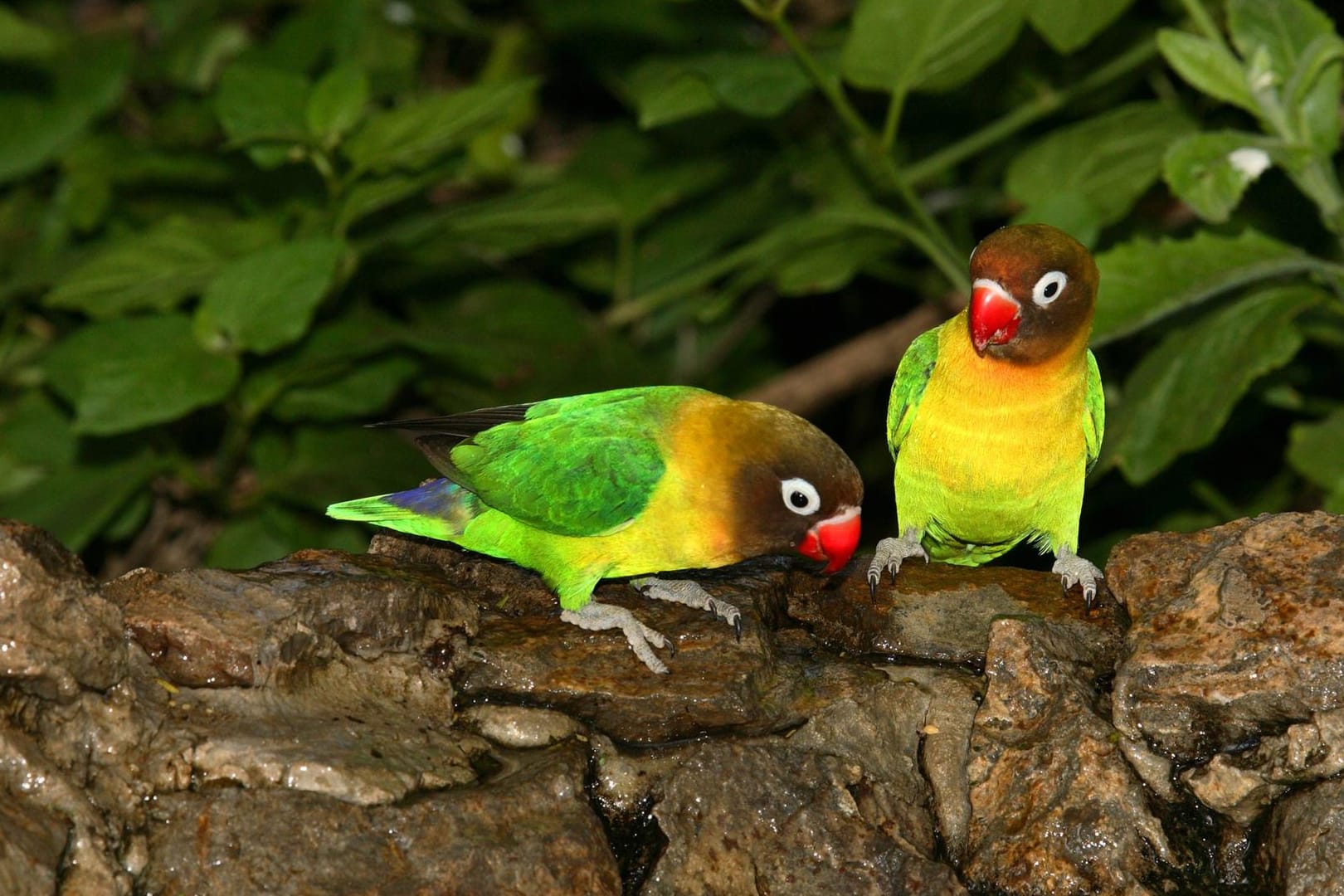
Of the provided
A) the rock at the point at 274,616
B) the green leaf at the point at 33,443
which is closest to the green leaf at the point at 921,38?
the rock at the point at 274,616

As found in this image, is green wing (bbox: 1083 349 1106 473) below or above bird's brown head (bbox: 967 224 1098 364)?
below

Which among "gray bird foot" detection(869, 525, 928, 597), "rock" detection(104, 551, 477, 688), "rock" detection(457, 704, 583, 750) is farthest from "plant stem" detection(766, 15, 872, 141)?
"rock" detection(457, 704, 583, 750)

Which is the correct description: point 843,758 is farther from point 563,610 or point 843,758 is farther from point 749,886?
point 563,610

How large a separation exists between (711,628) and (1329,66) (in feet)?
9.87

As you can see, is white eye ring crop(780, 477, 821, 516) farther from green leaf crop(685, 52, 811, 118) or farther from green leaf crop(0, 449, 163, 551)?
green leaf crop(0, 449, 163, 551)

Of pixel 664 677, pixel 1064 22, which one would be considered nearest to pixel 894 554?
pixel 664 677

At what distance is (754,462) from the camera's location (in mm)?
4070

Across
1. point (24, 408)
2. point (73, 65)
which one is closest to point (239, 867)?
point (24, 408)

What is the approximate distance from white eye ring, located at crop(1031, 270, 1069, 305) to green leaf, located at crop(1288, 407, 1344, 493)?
166 centimetres

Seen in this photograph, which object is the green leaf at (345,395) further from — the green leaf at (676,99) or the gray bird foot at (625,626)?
the gray bird foot at (625,626)

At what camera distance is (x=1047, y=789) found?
3.52 metres

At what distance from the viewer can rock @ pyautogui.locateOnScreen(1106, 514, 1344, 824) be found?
347 centimetres

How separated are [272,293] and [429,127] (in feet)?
3.08

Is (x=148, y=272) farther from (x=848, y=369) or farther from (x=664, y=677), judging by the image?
(x=848, y=369)
